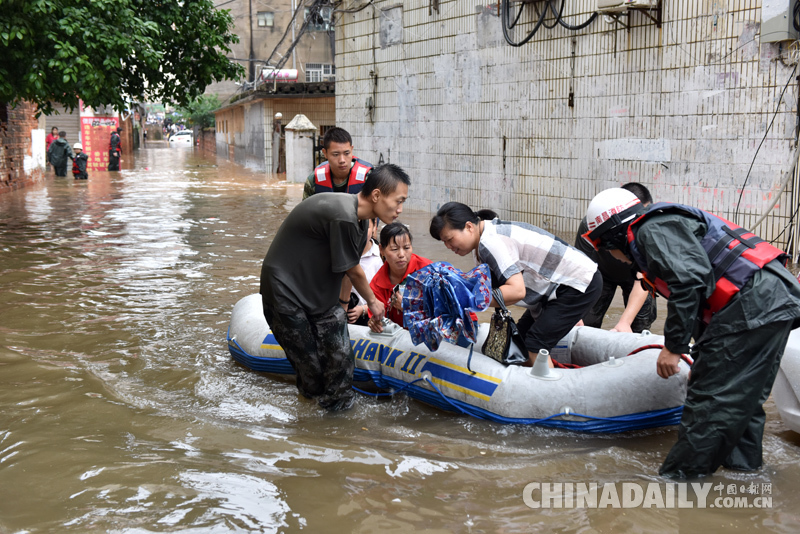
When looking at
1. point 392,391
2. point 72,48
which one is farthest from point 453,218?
point 72,48

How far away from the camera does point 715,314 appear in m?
3.46

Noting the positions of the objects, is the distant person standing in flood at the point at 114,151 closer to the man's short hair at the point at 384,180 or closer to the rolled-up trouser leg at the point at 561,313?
the man's short hair at the point at 384,180

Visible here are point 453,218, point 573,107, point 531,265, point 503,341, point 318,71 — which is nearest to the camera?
point 453,218

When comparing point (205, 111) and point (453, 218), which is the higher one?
point (205, 111)

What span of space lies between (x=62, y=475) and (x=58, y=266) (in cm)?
615

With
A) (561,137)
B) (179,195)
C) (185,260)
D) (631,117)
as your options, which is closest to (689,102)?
(631,117)

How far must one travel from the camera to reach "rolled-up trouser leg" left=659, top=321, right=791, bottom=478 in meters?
3.40

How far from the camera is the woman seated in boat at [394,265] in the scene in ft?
16.7

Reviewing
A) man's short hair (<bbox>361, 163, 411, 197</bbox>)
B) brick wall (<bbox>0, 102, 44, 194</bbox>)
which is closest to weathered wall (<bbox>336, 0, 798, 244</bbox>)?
man's short hair (<bbox>361, 163, 411, 197</bbox>)

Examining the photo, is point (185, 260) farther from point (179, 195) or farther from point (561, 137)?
point (179, 195)

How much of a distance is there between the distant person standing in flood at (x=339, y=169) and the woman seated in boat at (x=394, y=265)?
0.76 metres

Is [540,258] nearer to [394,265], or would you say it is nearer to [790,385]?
[394,265]

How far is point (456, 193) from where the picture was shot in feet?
41.0

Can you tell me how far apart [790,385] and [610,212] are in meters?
1.41
